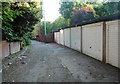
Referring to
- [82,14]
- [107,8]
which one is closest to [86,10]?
[82,14]

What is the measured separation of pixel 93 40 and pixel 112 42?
10.2ft

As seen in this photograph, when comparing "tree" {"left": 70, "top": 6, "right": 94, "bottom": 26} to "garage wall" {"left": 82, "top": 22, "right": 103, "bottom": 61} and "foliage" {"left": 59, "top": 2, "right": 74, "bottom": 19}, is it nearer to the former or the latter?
"foliage" {"left": 59, "top": 2, "right": 74, "bottom": 19}

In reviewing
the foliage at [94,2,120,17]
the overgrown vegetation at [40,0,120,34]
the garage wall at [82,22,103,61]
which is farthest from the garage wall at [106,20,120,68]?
the overgrown vegetation at [40,0,120,34]

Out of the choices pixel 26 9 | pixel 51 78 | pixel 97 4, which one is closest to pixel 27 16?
pixel 26 9

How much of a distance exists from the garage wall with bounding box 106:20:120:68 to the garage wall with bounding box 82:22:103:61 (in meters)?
0.94

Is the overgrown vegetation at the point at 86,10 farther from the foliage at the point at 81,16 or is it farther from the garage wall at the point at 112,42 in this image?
the garage wall at the point at 112,42

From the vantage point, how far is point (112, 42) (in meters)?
9.52

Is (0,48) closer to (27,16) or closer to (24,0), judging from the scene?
(24,0)

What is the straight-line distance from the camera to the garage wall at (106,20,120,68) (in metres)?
9.12

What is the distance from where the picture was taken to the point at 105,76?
7273 mm

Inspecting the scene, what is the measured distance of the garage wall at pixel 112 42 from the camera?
9.12 metres

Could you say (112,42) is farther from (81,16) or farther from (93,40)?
(81,16)

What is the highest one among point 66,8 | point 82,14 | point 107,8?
point 66,8

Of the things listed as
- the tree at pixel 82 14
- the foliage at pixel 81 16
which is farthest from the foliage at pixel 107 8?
the foliage at pixel 81 16
